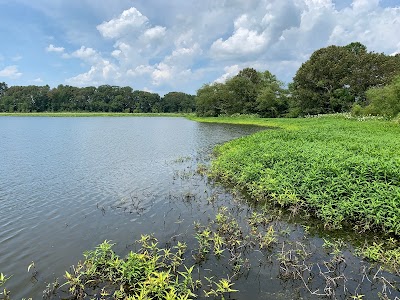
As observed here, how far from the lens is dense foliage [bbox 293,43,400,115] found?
62.7m

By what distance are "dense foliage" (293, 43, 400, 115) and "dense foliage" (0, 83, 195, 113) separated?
107 metres

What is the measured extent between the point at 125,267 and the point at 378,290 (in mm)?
5728

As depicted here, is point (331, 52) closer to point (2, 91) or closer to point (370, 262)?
point (370, 262)

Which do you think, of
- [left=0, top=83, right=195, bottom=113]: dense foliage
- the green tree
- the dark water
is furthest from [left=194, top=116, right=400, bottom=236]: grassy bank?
the green tree

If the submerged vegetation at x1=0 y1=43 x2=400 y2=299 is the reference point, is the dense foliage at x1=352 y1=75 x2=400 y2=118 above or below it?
above

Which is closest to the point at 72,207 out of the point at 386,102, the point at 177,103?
the point at 386,102

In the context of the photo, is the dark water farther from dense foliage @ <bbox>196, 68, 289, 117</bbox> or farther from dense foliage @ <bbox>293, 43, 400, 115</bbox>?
dense foliage @ <bbox>196, 68, 289, 117</bbox>

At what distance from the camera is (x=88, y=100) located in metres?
170

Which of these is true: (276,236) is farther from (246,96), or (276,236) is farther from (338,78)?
(246,96)

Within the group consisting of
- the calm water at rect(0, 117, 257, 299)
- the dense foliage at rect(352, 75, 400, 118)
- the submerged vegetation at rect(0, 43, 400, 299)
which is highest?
the dense foliage at rect(352, 75, 400, 118)

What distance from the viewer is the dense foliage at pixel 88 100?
15762 centimetres

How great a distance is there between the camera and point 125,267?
22.3 feet

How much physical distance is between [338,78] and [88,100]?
141812 mm

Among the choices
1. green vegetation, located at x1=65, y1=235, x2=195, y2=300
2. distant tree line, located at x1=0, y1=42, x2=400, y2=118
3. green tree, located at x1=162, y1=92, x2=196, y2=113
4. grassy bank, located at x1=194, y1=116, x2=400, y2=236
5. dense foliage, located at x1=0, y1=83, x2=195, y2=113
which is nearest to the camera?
green vegetation, located at x1=65, y1=235, x2=195, y2=300
